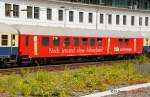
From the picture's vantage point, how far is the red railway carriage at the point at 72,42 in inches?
1280

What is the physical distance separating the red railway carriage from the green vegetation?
10.2 metres

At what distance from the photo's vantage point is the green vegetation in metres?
15.3

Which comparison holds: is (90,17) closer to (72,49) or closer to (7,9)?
(7,9)

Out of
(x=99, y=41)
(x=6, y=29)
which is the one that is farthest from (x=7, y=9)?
(x=6, y=29)

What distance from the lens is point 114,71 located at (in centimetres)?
2172

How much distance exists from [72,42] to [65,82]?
1906 cm

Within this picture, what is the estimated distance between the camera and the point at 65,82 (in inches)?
718

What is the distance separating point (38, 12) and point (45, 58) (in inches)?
830

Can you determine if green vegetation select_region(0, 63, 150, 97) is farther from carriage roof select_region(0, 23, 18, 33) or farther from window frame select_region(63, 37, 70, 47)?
window frame select_region(63, 37, 70, 47)

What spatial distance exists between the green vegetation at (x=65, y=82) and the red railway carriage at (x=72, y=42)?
10.2m

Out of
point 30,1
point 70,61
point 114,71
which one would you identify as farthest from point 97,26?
point 114,71

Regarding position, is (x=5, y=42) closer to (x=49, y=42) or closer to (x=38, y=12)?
(x=49, y=42)

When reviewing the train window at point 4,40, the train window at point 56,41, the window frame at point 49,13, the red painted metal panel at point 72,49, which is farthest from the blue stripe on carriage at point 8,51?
the window frame at point 49,13

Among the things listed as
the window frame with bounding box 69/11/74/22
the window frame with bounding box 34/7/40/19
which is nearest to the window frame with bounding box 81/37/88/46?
the window frame with bounding box 34/7/40/19
